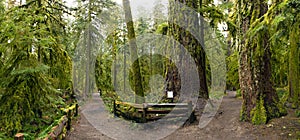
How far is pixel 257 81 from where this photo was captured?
7699mm

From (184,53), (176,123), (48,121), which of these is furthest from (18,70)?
(184,53)

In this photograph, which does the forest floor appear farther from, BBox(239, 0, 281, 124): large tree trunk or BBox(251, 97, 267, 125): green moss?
BBox(239, 0, 281, 124): large tree trunk

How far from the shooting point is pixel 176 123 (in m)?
9.39

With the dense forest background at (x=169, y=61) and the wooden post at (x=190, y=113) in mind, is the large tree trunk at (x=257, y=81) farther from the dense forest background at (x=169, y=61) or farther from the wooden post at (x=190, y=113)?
the wooden post at (x=190, y=113)

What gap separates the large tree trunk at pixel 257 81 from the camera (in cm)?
752

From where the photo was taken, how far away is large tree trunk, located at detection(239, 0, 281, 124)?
752 cm

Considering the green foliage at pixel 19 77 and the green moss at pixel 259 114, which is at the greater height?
the green foliage at pixel 19 77

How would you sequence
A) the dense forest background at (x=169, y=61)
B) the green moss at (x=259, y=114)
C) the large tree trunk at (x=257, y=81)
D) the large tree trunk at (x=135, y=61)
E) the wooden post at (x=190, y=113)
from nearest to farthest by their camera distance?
the dense forest background at (x=169, y=61), the green moss at (x=259, y=114), the large tree trunk at (x=257, y=81), the wooden post at (x=190, y=113), the large tree trunk at (x=135, y=61)

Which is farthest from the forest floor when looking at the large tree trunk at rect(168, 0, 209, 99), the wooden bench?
the large tree trunk at rect(168, 0, 209, 99)

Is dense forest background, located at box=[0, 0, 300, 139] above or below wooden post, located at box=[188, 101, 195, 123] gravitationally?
above

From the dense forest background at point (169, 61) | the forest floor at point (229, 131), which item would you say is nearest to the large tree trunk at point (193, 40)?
the dense forest background at point (169, 61)

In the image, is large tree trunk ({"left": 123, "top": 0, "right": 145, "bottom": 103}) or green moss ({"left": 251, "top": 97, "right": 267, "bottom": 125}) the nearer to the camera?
green moss ({"left": 251, "top": 97, "right": 267, "bottom": 125})

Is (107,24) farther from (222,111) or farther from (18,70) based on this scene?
(18,70)

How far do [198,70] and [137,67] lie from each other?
9.85 feet
